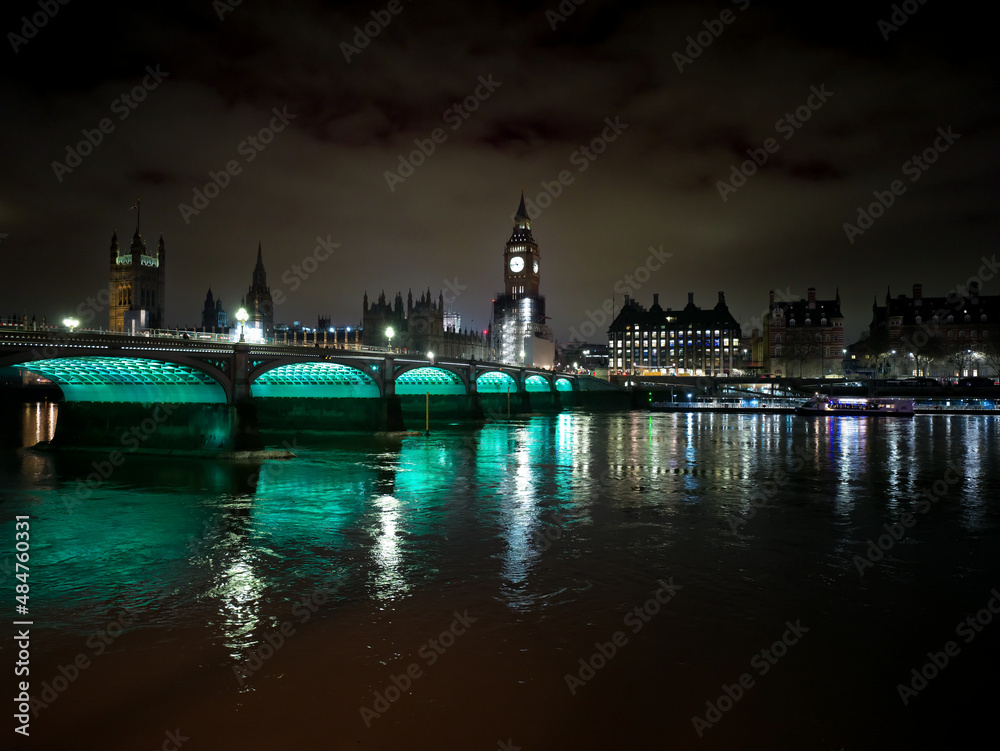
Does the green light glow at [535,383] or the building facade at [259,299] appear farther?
the building facade at [259,299]

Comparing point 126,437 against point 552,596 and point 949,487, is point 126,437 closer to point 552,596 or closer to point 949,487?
point 552,596

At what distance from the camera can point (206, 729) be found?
725cm

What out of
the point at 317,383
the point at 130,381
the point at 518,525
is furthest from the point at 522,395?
the point at 518,525

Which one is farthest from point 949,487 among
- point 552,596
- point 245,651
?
point 245,651

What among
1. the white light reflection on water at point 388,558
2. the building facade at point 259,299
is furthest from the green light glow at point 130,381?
the building facade at point 259,299

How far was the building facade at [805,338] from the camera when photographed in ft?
457

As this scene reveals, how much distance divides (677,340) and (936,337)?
71.5 meters

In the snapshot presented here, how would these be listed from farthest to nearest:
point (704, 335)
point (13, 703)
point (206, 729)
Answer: point (704, 335) < point (13, 703) < point (206, 729)

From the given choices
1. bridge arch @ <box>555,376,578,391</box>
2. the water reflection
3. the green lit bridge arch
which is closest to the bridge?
the green lit bridge arch

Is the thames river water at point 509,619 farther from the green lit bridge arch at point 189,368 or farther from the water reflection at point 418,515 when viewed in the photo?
the green lit bridge arch at point 189,368

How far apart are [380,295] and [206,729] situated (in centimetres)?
14635

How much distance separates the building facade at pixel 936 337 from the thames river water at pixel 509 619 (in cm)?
10986

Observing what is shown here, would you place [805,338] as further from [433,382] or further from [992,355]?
[433,382]

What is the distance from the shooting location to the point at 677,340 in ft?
608
